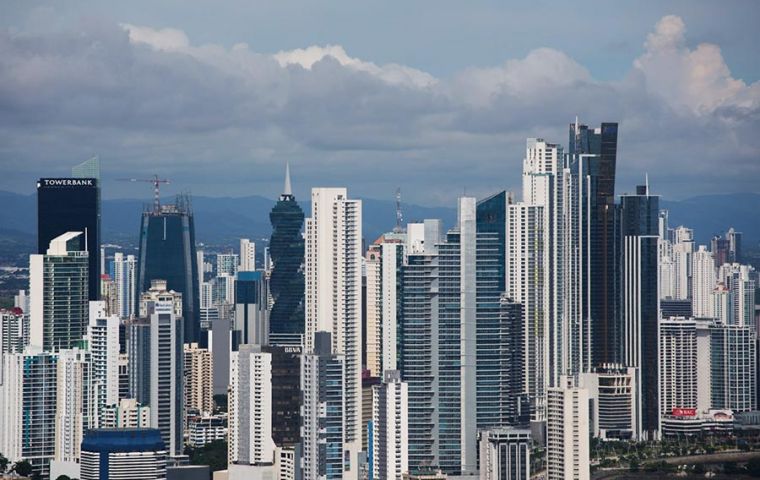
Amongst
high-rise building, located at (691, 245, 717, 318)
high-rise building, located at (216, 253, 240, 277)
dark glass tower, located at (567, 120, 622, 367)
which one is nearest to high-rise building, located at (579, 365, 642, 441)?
dark glass tower, located at (567, 120, 622, 367)

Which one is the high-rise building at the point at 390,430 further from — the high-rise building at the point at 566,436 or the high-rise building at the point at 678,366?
the high-rise building at the point at 678,366

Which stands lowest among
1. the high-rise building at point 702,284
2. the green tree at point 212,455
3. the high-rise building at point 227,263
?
the green tree at point 212,455

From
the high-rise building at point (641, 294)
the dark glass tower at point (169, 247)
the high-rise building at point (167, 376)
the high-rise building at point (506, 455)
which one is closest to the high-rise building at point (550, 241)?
the high-rise building at point (641, 294)

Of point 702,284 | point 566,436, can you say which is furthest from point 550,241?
point 566,436

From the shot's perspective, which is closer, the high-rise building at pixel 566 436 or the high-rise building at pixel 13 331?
the high-rise building at pixel 566 436

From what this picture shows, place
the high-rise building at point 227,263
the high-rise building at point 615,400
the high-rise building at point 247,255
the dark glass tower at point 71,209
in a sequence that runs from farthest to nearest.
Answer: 1. the high-rise building at point 227,263
2. the high-rise building at point 247,255
3. the dark glass tower at point 71,209
4. the high-rise building at point 615,400

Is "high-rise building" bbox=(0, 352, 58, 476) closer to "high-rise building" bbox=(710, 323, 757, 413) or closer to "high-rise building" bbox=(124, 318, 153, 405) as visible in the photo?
"high-rise building" bbox=(124, 318, 153, 405)

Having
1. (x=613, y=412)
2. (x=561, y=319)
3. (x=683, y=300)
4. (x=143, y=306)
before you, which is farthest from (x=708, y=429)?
(x=143, y=306)
